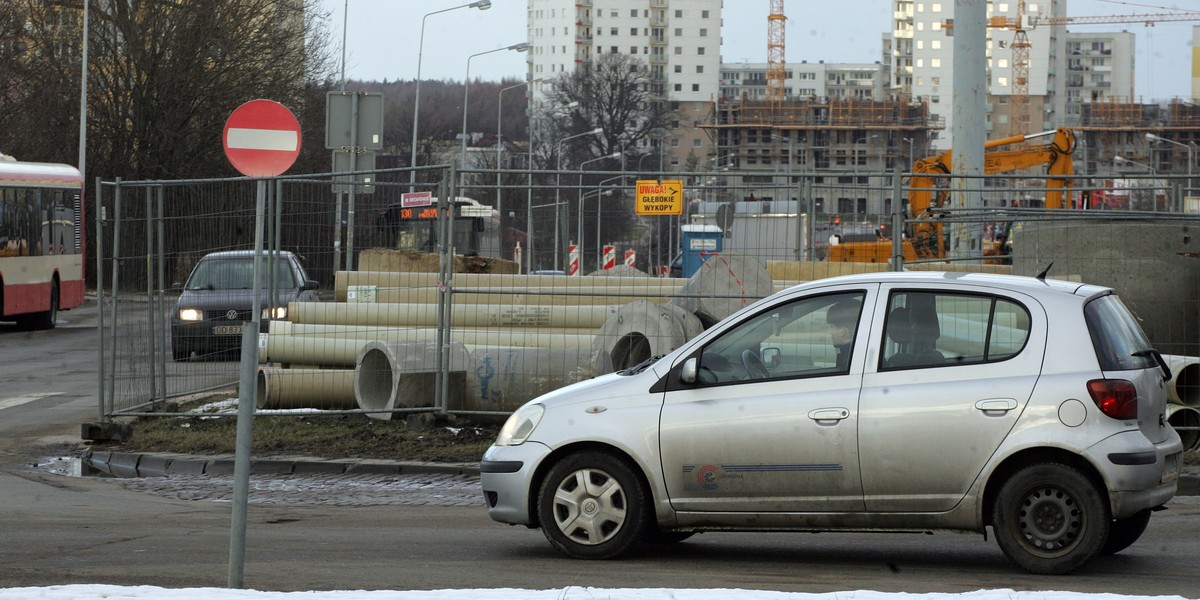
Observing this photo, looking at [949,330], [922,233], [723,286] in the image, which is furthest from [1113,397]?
[922,233]

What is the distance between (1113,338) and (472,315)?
7.16 meters

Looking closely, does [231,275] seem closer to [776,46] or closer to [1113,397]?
[1113,397]

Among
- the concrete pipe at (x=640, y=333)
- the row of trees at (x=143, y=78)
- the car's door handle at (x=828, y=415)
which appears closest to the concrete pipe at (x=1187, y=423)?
the concrete pipe at (x=640, y=333)

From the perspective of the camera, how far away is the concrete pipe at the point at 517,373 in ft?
42.3

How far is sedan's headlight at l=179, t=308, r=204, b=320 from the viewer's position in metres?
14.2

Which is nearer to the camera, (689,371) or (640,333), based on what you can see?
(689,371)

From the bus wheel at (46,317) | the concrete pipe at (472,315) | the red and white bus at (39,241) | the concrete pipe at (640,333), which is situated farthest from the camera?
the bus wheel at (46,317)

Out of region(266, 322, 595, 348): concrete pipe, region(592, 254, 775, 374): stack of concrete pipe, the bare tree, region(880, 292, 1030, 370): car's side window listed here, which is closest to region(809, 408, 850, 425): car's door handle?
region(880, 292, 1030, 370): car's side window

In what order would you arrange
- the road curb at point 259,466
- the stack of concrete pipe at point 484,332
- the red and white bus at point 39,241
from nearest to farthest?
the road curb at point 259,466 → the stack of concrete pipe at point 484,332 → the red and white bus at point 39,241

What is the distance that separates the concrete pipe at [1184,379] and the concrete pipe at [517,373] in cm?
477

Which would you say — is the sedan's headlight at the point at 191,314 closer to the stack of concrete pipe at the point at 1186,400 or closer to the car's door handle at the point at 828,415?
the car's door handle at the point at 828,415

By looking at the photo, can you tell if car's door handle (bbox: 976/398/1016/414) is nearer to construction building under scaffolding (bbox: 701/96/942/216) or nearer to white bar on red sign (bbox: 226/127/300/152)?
white bar on red sign (bbox: 226/127/300/152)

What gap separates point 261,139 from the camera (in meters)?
8.52

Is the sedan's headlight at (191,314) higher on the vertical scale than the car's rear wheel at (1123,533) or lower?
higher
